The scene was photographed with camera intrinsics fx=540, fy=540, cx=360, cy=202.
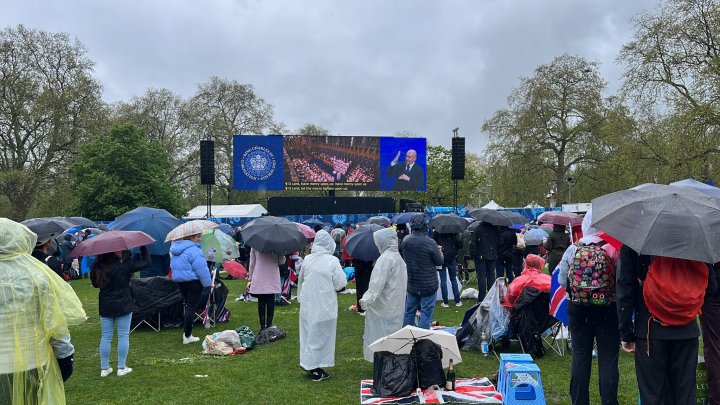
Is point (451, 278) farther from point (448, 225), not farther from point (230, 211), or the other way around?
point (230, 211)

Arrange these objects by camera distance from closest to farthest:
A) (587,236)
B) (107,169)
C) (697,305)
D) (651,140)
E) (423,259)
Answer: (697,305) < (587,236) < (423,259) < (651,140) < (107,169)

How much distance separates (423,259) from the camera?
6508mm

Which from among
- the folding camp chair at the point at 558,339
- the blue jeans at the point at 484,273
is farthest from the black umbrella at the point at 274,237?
the blue jeans at the point at 484,273

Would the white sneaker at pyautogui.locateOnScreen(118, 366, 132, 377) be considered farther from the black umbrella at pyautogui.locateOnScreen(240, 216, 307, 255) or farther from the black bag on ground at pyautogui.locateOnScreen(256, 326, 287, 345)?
the black umbrella at pyautogui.locateOnScreen(240, 216, 307, 255)

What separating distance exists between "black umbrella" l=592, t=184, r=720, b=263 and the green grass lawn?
7.44 ft

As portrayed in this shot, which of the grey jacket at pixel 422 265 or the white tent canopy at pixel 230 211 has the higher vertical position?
the white tent canopy at pixel 230 211

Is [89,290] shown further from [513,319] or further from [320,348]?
[513,319]

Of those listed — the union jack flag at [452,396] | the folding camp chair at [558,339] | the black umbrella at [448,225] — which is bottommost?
the union jack flag at [452,396]

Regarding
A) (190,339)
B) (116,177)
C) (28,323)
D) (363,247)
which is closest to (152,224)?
(190,339)

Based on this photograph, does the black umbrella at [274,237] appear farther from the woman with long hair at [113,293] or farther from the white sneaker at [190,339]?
the woman with long hair at [113,293]

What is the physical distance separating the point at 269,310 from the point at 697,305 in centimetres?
565

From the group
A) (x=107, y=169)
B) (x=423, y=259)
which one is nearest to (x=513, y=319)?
(x=423, y=259)

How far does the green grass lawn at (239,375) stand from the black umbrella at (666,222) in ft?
7.44

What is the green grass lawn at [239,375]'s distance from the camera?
529 centimetres
